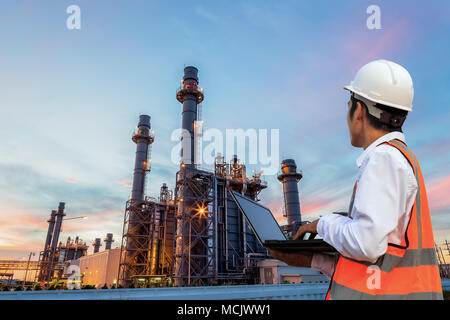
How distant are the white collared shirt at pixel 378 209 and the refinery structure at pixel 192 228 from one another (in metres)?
21.5

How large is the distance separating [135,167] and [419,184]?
120ft

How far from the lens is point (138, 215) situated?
33625mm

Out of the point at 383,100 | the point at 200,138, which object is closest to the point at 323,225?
the point at 383,100

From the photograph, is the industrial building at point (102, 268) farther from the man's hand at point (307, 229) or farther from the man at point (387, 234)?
the man at point (387, 234)

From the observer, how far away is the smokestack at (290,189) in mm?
36938

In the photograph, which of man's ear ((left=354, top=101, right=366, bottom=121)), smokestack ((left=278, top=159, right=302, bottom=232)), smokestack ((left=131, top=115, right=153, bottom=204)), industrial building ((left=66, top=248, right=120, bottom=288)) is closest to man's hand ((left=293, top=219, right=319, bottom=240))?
man's ear ((left=354, top=101, right=366, bottom=121))

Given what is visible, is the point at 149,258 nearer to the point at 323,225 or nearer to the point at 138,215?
the point at 138,215

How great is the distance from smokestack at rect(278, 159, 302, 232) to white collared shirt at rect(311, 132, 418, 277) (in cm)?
3704

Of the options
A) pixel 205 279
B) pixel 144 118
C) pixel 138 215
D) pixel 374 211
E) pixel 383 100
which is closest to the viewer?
pixel 374 211

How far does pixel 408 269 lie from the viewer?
1127mm

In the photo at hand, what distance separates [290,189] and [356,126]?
37998 millimetres

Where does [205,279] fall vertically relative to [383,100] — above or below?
A: below

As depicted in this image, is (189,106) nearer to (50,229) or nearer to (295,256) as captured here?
(295,256)
